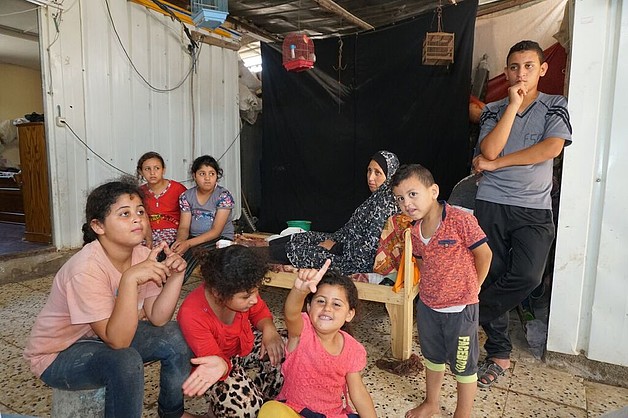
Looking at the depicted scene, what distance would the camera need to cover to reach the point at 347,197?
5.46m

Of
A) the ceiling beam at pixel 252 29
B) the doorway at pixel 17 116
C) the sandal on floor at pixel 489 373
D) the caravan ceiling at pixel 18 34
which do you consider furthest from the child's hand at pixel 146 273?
the ceiling beam at pixel 252 29

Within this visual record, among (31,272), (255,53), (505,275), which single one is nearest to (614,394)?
(505,275)

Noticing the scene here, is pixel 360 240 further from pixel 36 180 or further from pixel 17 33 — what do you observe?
pixel 17 33

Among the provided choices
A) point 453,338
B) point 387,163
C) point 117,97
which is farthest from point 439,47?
point 117,97

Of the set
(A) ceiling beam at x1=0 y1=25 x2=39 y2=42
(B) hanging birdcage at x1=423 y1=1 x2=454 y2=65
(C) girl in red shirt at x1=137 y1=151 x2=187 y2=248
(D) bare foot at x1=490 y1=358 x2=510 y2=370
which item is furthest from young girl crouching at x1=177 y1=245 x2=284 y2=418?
(A) ceiling beam at x1=0 y1=25 x2=39 y2=42

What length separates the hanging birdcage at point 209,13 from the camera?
3561mm

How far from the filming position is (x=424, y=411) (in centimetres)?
192

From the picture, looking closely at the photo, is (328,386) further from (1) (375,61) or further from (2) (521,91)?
(1) (375,61)

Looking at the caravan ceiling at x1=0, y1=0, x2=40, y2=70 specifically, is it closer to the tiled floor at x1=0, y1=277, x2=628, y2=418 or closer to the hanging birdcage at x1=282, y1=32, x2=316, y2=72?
the hanging birdcage at x1=282, y1=32, x2=316, y2=72

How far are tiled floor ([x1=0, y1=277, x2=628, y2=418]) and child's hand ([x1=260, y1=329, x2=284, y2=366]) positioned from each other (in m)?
0.52

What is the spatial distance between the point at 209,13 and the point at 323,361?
3192 mm

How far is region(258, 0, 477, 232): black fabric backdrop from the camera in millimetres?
4254

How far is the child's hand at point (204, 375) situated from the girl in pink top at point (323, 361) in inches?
10.1

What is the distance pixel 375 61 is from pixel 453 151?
1473 millimetres
